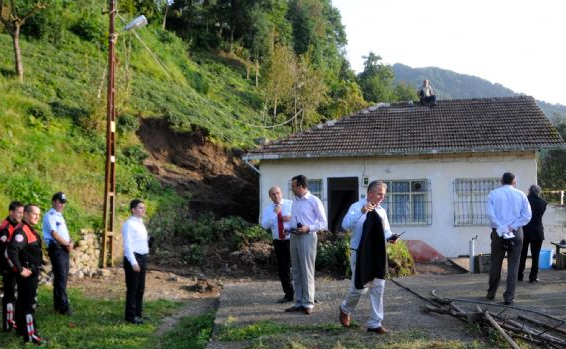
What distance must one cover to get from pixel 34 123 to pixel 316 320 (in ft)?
42.6

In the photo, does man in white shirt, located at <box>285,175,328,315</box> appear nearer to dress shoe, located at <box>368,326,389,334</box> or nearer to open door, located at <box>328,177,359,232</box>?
dress shoe, located at <box>368,326,389,334</box>

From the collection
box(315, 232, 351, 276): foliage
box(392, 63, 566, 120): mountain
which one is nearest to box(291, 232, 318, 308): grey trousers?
box(315, 232, 351, 276): foliage

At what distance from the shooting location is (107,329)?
7629mm

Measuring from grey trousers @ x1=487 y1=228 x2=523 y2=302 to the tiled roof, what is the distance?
8237 millimetres

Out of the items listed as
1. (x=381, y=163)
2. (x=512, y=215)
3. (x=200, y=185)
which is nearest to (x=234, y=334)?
(x=512, y=215)

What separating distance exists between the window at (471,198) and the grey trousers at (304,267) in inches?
378

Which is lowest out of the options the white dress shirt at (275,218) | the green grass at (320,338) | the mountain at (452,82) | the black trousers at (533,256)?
the green grass at (320,338)

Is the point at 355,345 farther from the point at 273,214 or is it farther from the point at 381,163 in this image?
the point at 381,163

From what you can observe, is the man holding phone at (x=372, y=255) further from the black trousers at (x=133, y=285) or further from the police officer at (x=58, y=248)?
the police officer at (x=58, y=248)

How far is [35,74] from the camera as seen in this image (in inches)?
805

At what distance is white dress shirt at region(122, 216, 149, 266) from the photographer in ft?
25.5

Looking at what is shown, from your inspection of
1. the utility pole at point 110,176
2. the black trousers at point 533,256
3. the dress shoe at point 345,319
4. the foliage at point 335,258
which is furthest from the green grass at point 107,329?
the black trousers at point 533,256

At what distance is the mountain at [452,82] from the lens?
110050mm

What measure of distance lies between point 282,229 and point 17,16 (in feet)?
56.7
